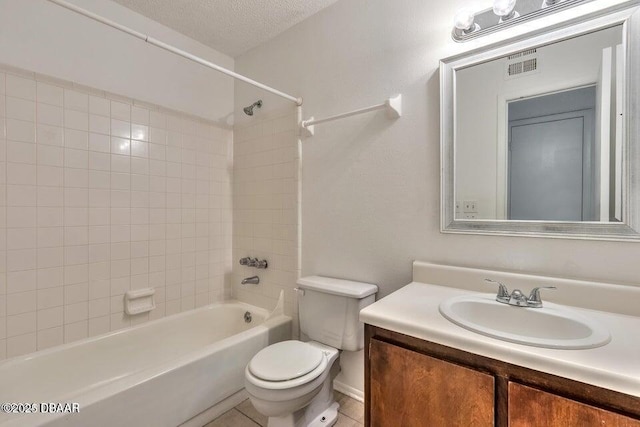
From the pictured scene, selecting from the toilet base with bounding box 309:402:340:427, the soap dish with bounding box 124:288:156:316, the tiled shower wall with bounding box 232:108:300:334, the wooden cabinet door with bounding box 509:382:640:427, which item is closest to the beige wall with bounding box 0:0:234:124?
the tiled shower wall with bounding box 232:108:300:334

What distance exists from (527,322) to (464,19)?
4.25 feet

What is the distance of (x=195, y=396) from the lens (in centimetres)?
155

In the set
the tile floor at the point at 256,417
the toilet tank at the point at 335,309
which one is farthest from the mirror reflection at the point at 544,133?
the tile floor at the point at 256,417

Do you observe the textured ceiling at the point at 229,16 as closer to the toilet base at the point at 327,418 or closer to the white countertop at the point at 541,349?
the white countertop at the point at 541,349

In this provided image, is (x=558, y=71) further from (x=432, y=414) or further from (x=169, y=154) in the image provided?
(x=169, y=154)

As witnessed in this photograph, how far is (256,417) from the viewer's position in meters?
1.64

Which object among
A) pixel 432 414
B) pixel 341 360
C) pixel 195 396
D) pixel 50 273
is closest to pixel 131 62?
pixel 50 273

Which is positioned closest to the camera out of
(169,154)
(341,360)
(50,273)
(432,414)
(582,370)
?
(582,370)

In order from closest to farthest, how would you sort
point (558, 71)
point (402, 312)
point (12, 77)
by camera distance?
point (402, 312)
point (558, 71)
point (12, 77)

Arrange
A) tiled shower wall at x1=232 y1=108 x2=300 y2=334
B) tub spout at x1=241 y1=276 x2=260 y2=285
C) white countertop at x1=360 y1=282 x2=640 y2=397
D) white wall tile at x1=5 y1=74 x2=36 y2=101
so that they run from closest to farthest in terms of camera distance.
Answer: white countertop at x1=360 y1=282 x2=640 y2=397
white wall tile at x1=5 y1=74 x2=36 y2=101
tiled shower wall at x1=232 y1=108 x2=300 y2=334
tub spout at x1=241 y1=276 x2=260 y2=285

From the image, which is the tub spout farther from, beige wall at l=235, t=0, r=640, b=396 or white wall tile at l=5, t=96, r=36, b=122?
white wall tile at l=5, t=96, r=36, b=122

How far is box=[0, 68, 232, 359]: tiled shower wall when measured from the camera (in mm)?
1559

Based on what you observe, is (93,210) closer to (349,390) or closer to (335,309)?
(335,309)

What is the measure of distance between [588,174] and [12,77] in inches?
107
